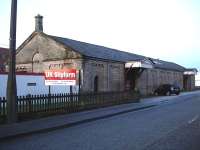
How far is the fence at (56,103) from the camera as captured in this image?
53.5ft

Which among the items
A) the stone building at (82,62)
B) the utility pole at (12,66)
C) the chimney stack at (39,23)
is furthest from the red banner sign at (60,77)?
the chimney stack at (39,23)

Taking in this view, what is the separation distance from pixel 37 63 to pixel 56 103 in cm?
2225

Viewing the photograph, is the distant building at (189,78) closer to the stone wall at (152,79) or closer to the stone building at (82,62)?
the stone wall at (152,79)

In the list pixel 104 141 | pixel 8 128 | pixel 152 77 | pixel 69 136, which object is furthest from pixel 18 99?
pixel 152 77

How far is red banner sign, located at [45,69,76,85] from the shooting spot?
2203 centimetres

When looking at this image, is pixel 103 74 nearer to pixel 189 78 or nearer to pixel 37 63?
pixel 37 63

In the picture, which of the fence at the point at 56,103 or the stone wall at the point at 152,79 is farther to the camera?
the stone wall at the point at 152,79

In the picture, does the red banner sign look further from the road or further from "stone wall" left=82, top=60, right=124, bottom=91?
"stone wall" left=82, top=60, right=124, bottom=91

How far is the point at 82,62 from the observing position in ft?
116

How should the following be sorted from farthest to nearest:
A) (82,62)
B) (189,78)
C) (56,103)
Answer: (189,78) < (82,62) < (56,103)

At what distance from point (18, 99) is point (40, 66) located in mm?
24355

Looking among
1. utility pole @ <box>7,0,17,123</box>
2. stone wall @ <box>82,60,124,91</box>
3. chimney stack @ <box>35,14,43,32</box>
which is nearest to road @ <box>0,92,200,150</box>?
utility pole @ <box>7,0,17,123</box>

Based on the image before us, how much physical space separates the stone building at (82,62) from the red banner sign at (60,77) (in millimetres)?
12944

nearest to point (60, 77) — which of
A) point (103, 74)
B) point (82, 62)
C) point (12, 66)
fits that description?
point (12, 66)
